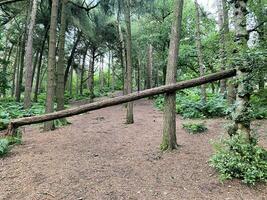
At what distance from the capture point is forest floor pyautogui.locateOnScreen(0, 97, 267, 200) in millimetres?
5012

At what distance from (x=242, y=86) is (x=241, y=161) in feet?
4.77

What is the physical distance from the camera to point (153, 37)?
20.9 meters

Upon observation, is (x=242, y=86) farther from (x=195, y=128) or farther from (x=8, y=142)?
(x=8, y=142)

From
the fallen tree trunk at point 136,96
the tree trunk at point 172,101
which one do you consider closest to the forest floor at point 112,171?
the tree trunk at point 172,101

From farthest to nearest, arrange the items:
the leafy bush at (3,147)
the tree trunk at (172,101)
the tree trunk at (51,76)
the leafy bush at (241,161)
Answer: the tree trunk at (51,76) < the tree trunk at (172,101) < the leafy bush at (3,147) < the leafy bush at (241,161)

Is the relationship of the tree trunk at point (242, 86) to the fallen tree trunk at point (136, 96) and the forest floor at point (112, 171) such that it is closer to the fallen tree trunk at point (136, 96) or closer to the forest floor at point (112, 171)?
the forest floor at point (112, 171)

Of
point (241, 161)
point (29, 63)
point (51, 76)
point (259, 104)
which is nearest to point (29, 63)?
point (29, 63)

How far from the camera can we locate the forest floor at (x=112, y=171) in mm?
5012

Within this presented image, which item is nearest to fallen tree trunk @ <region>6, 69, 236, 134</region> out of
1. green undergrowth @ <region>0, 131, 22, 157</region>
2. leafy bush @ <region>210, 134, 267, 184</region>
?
green undergrowth @ <region>0, 131, 22, 157</region>

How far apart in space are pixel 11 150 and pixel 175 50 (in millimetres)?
4793

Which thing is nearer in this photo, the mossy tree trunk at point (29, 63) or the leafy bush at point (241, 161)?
the leafy bush at point (241, 161)

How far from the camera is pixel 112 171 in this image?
19.4ft

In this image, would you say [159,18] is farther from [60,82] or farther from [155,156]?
[155,156]

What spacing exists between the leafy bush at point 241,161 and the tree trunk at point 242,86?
0.24m
